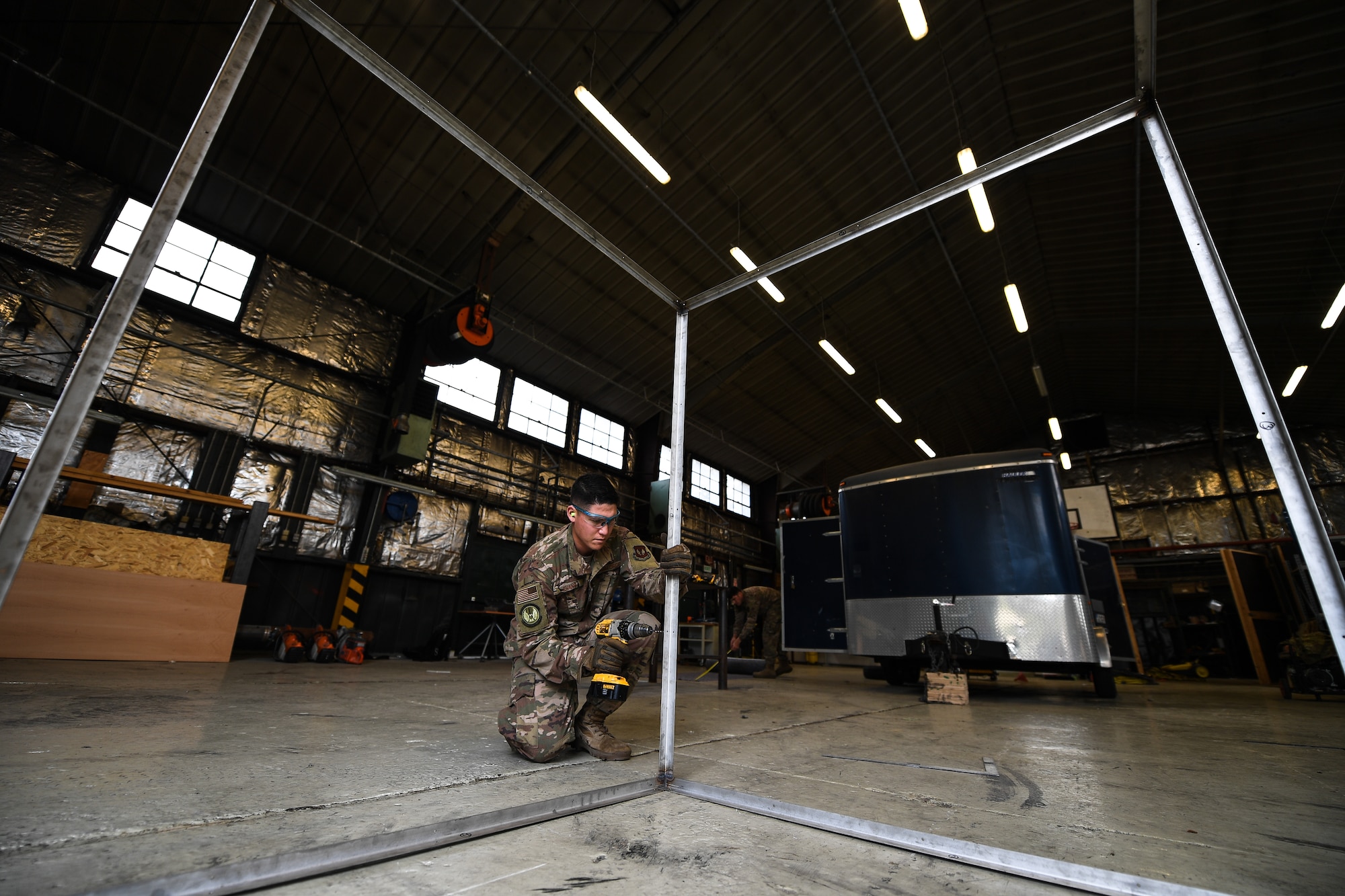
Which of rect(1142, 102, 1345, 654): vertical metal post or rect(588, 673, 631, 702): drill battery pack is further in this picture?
rect(588, 673, 631, 702): drill battery pack

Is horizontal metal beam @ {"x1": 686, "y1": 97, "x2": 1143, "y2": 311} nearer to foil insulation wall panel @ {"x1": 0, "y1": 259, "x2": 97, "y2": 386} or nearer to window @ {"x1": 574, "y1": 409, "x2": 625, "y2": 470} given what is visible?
foil insulation wall panel @ {"x1": 0, "y1": 259, "x2": 97, "y2": 386}

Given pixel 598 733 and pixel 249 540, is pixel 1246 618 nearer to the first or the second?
pixel 598 733

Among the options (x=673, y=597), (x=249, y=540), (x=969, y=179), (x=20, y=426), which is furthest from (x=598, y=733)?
(x=20, y=426)

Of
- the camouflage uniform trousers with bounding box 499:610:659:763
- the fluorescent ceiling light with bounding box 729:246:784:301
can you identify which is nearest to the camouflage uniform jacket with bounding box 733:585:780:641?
the fluorescent ceiling light with bounding box 729:246:784:301

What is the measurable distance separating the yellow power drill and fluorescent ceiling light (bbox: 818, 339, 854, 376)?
11.2 metres

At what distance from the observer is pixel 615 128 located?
289 inches

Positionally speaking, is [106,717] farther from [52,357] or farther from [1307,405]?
[1307,405]

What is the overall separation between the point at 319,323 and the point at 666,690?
34.0ft

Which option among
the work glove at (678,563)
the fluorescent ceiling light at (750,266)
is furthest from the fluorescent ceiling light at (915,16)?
the work glove at (678,563)

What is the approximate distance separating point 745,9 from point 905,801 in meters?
9.40

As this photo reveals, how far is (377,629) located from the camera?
9.53 m

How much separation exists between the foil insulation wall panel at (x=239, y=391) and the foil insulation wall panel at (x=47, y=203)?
3.76 feet

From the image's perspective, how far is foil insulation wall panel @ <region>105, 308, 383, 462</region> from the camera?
7.68 metres

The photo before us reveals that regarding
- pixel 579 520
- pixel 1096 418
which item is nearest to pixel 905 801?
pixel 579 520
